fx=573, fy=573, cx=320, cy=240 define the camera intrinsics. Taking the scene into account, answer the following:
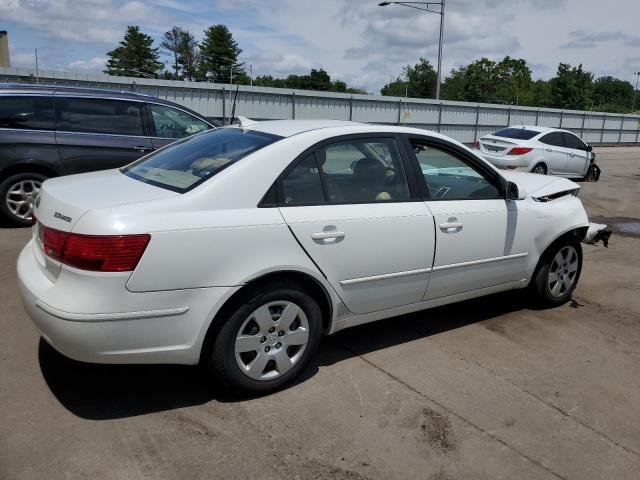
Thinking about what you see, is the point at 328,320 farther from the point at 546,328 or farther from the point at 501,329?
the point at 546,328

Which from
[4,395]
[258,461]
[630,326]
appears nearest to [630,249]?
[630,326]

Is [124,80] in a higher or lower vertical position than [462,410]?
higher

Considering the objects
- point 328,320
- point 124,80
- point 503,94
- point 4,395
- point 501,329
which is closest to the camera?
point 4,395

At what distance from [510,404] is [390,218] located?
136 cm

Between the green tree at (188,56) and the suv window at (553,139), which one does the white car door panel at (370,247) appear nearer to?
the suv window at (553,139)

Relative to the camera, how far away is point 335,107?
21.1 meters

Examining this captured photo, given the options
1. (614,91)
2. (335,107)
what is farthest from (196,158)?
(614,91)

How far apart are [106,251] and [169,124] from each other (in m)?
5.44

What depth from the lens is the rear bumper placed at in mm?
2811

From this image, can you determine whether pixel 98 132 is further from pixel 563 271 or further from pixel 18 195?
pixel 563 271

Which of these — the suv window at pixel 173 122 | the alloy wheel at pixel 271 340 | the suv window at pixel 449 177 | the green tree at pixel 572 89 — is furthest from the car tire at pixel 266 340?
the green tree at pixel 572 89

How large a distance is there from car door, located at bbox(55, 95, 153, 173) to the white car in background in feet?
32.1

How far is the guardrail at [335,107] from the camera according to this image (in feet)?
51.9

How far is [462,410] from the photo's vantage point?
3377 mm
